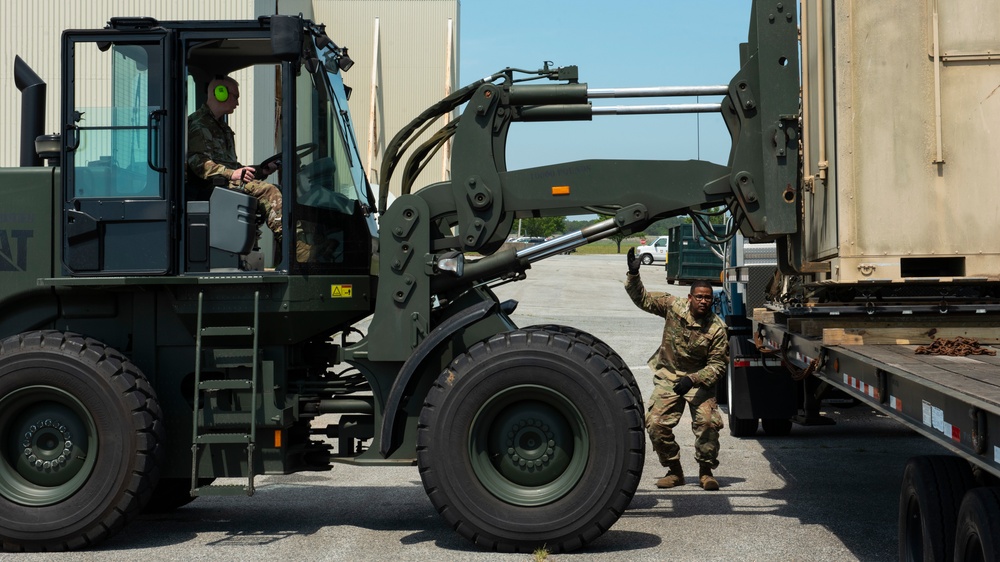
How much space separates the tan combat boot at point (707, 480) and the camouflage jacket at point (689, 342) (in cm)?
66

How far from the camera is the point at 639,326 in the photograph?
25219 mm

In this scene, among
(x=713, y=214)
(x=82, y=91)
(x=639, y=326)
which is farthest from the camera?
(x=639, y=326)

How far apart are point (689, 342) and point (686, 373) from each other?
0.28 m

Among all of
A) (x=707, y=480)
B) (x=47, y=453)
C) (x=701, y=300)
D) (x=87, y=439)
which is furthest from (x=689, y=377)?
(x=47, y=453)

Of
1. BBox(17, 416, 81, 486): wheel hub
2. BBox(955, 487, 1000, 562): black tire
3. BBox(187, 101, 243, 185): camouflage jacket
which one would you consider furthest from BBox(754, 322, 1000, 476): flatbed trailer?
BBox(17, 416, 81, 486): wheel hub

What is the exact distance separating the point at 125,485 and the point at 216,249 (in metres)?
1.46

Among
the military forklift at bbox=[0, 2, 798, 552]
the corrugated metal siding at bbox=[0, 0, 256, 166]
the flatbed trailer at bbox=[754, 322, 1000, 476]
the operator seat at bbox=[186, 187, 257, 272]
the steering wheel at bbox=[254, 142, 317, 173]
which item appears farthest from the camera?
the corrugated metal siding at bbox=[0, 0, 256, 166]

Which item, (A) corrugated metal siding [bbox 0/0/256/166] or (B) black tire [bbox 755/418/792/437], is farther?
(A) corrugated metal siding [bbox 0/0/256/166]

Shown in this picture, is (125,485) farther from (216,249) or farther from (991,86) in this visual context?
Result: (991,86)

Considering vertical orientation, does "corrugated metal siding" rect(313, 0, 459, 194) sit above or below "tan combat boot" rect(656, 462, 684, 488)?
above

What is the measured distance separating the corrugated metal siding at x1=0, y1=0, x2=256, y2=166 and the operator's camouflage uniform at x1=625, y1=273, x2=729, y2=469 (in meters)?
13.5

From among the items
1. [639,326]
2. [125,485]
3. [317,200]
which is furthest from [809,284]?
[639,326]

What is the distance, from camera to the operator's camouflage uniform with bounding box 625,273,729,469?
29.2 feet

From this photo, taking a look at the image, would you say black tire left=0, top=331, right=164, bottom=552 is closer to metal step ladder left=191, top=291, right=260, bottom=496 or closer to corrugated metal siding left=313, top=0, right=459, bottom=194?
metal step ladder left=191, top=291, right=260, bottom=496
